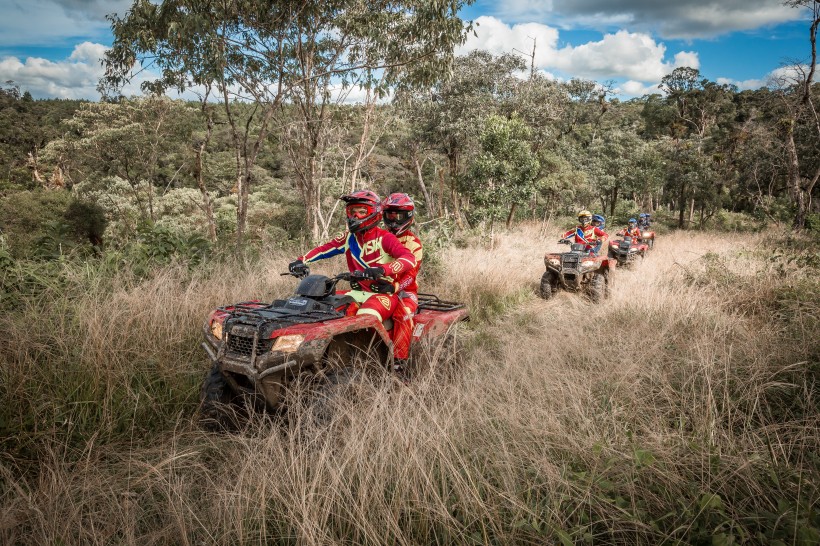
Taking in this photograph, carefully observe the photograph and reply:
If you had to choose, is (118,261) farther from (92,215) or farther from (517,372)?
(92,215)

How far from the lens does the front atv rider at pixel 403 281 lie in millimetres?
4145

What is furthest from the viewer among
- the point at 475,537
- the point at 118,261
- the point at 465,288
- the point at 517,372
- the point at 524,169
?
the point at 524,169

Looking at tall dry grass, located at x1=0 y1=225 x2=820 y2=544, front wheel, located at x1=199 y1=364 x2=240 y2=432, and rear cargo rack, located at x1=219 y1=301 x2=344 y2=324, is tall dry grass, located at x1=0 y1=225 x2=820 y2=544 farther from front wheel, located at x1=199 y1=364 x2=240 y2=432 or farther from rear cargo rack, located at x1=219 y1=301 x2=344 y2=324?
rear cargo rack, located at x1=219 y1=301 x2=344 y2=324

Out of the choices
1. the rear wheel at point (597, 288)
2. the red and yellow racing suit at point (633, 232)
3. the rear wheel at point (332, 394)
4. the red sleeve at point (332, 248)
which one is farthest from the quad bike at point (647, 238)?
the rear wheel at point (332, 394)

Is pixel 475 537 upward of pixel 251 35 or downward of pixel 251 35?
downward

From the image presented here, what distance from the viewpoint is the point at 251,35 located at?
10203mm

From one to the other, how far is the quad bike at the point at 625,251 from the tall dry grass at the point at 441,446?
7703mm

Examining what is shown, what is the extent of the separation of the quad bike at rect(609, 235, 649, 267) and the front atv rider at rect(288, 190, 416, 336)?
10.3 meters

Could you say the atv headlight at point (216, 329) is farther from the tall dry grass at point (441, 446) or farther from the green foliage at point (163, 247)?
the green foliage at point (163, 247)

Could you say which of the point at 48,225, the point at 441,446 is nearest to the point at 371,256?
the point at 441,446

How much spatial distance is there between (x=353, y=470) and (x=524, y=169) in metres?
13.3

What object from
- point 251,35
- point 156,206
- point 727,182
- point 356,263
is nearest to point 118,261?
point 356,263

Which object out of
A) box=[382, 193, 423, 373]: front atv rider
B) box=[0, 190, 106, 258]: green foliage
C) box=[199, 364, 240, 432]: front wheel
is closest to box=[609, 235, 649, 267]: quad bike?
box=[382, 193, 423, 373]: front atv rider

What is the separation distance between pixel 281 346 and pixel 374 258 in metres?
1.45
